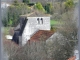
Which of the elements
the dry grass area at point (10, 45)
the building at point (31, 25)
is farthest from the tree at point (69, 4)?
the dry grass area at point (10, 45)

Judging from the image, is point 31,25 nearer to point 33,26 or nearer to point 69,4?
point 33,26

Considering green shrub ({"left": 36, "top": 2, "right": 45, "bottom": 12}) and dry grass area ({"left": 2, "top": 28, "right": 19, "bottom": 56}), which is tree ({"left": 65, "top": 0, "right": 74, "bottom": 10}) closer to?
green shrub ({"left": 36, "top": 2, "right": 45, "bottom": 12})

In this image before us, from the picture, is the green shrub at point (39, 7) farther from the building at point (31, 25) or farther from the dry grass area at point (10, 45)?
the dry grass area at point (10, 45)

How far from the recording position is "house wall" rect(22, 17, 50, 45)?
224 cm

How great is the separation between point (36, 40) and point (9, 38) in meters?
0.16

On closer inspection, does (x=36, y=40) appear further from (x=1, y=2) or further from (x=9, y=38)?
(x=1, y=2)

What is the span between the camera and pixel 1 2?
224 centimetres

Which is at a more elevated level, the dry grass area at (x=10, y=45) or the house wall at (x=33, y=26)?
the house wall at (x=33, y=26)

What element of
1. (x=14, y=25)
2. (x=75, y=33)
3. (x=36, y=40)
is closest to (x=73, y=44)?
(x=75, y=33)

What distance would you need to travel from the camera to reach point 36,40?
2254mm

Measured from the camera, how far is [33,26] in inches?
88.4

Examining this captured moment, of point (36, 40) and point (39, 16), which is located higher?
point (39, 16)

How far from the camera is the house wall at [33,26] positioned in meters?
2.24

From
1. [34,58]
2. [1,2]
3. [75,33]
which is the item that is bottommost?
[34,58]
